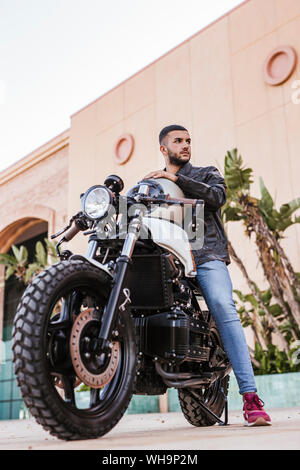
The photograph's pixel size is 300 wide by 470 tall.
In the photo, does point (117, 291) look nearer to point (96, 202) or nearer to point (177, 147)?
point (96, 202)

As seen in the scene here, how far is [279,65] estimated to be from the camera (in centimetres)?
814

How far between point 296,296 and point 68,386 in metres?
4.95

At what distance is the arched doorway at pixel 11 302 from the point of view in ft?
47.6

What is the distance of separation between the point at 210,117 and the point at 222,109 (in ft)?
0.89

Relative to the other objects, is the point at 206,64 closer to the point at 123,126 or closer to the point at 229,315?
the point at 123,126

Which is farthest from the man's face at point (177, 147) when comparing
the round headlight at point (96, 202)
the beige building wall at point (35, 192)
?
the beige building wall at point (35, 192)

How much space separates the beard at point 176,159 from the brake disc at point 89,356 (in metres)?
1.08

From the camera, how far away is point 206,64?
936 cm

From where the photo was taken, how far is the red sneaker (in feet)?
7.20

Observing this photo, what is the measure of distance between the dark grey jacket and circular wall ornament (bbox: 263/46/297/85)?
5.98m

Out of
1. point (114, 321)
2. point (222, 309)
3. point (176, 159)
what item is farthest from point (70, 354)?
point (176, 159)

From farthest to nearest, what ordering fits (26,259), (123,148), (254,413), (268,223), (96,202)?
1. (26,259)
2. (123,148)
3. (268,223)
4. (254,413)
5. (96,202)
